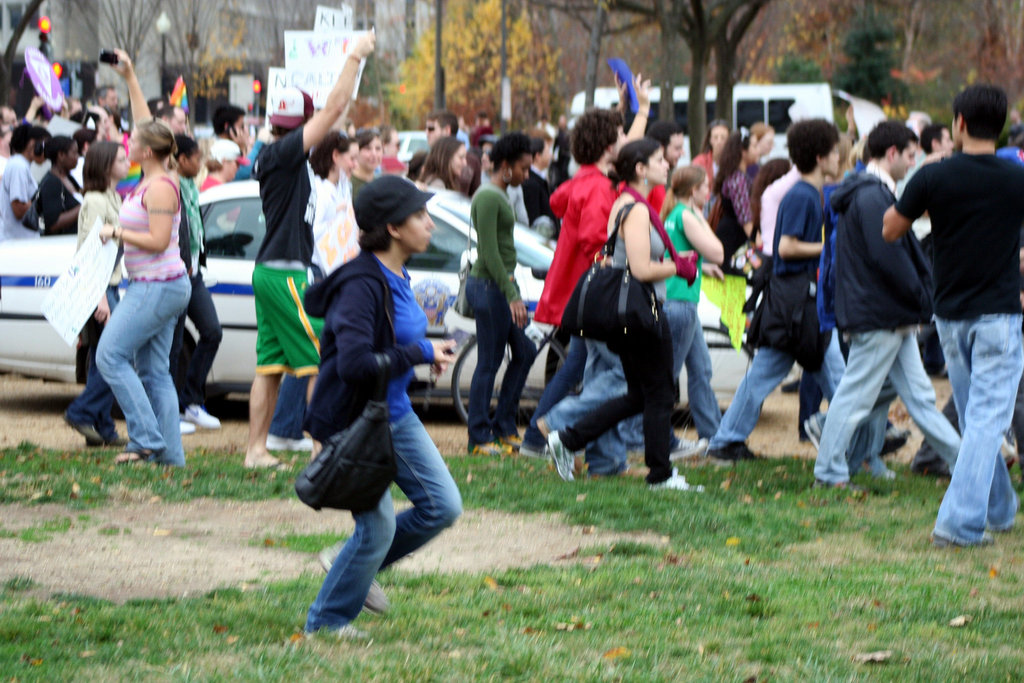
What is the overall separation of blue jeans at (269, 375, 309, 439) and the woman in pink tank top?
0.83 meters

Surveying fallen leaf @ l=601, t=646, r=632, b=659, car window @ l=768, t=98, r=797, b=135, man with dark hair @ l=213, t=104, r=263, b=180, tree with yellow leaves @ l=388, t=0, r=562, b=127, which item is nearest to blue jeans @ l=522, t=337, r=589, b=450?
fallen leaf @ l=601, t=646, r=632, b=659

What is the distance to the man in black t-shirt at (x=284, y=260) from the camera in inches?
308

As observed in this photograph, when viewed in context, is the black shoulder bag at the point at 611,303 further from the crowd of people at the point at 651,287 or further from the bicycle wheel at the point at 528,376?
the bicycle wheel at the point at 528,376

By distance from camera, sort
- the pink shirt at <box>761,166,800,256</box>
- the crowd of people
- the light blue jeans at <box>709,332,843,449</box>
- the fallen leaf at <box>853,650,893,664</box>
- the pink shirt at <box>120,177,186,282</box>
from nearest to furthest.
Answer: the fallen leaf at <box>853,650,893,664</box> < the crowd of people < the pink shirt at <box>120,177,186,282</box> < the light blue jeans at <box>709,332,843,449</box> < the pink shirt at <box>761,166,800,256</box>

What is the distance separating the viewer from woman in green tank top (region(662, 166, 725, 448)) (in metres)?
8.41

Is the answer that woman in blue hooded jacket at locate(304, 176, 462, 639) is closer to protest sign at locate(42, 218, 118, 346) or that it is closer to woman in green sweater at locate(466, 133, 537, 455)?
woman in green sweater at locate(466, 133, 537, 455)

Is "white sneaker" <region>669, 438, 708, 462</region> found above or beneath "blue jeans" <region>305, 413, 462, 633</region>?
beneath

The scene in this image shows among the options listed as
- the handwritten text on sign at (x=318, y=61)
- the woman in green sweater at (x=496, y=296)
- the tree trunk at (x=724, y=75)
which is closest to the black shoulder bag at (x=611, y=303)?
the woman in green sweater at (x=496, y=296)

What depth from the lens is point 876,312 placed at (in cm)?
717

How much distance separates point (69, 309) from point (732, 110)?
28.3 m

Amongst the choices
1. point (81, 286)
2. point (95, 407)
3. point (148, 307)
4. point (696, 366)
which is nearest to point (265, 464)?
point (148, 307)

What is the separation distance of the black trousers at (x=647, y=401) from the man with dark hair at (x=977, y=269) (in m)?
1.56

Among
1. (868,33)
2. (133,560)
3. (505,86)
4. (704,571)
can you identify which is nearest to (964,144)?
(704,571)

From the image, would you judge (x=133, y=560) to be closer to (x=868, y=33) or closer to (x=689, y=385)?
(x=689, y=385)
